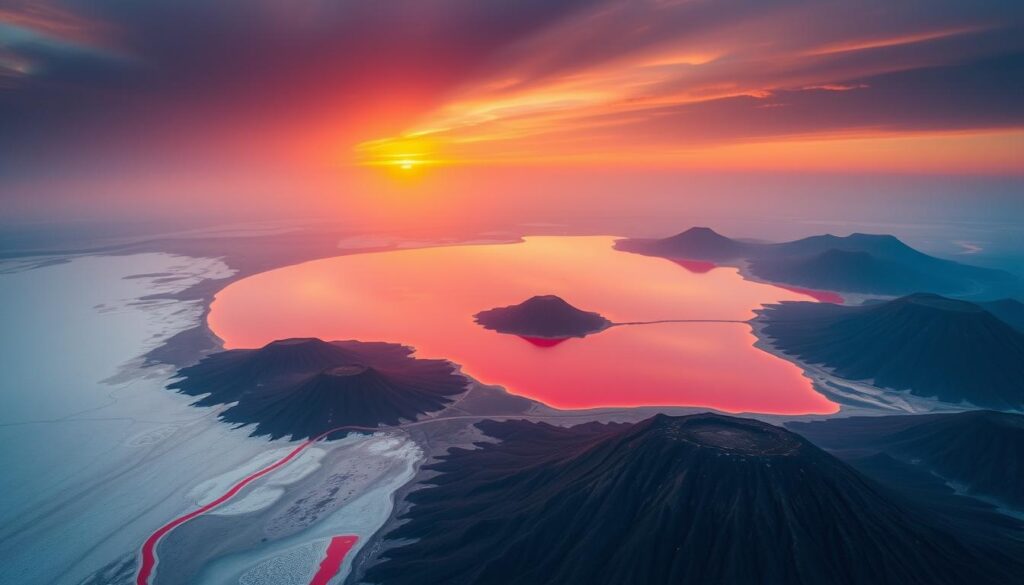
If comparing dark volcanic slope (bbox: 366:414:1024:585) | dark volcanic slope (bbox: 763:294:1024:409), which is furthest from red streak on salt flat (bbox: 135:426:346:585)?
dark volcanic slope (bbox: 763:294:1024:409)

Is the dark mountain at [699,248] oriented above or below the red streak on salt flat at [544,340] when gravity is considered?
above

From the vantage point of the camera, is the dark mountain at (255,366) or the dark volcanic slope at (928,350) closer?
the dark mountain at (255,366)

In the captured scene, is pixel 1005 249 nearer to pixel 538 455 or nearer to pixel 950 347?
pixel 950 347

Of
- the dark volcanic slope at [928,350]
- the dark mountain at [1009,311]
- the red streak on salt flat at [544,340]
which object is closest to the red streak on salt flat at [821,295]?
the dark mountain at [1009,311]

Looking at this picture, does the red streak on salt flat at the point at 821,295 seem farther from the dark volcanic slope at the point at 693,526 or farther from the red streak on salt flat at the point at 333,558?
the red streak on salt flat at the point at 333,558

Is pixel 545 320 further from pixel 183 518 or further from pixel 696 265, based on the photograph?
pixel 696 265
